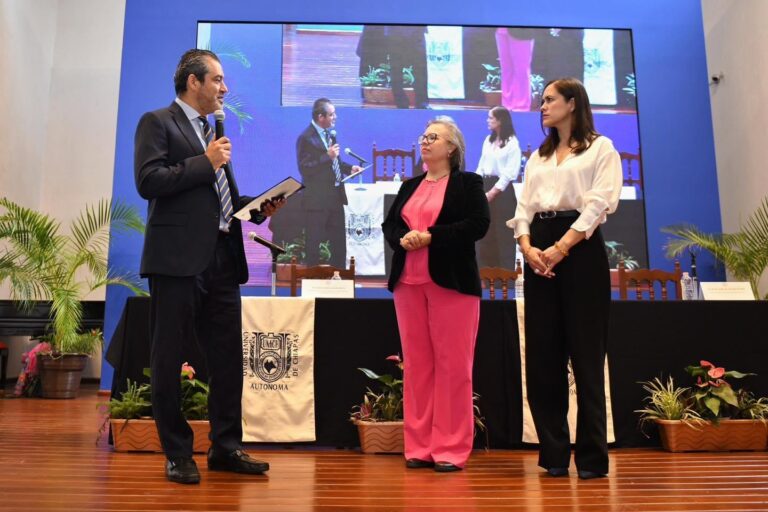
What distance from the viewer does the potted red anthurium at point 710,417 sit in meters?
3.01

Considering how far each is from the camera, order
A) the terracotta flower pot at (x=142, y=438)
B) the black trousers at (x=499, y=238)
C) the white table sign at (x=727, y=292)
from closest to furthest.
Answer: the terracotta flower pot at (x=142, y=438) → the white table sign at (x=727, y=292) → the black trousers at (x=499, y=238)

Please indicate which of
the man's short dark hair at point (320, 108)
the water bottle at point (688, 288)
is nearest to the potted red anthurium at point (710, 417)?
the water bottle at point (688, 288)

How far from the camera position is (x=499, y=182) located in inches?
244

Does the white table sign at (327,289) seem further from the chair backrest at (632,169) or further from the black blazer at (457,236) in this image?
the chair backrest at (632,169)

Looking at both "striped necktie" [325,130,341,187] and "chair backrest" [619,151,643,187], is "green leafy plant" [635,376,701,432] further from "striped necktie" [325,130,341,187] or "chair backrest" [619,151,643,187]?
"striped necktie" [325,130,341,187]

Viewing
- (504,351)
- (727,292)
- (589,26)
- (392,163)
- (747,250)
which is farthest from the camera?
(589,26)

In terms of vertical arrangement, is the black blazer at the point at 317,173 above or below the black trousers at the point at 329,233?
above

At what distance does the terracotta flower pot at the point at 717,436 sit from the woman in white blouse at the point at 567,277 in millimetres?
956

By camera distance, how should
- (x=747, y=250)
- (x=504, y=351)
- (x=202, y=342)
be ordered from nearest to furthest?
(x=202, y=342)
(x=504, y=351)
(x=747, y=250)

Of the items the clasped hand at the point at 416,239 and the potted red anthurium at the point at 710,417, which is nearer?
the clasped hand at the point at 416,239

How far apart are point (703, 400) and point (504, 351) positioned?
95 centimetres

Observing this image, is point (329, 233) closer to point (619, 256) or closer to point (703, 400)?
point (619, 256)

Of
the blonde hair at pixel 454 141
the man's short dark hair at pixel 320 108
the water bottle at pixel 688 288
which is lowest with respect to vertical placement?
the water bottle at pixel 688 288

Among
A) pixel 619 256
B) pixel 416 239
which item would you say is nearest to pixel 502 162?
pixel 619 256
